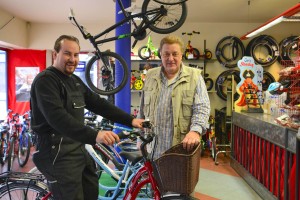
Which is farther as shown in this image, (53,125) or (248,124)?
(248,124)

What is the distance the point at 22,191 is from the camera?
2027 mm

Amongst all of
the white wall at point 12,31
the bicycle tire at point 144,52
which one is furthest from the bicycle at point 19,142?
the bicycle tire at point 144,52

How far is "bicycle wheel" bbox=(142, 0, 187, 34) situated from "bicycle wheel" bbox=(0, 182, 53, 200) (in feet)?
7.80

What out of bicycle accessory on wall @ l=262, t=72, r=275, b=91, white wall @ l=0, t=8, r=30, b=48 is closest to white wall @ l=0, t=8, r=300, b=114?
white wall @ l=0, t=8, r=30, b=48

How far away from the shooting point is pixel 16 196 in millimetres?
2051

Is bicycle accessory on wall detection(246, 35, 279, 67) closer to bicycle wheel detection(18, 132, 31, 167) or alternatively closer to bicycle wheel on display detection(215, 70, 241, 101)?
bicycle wheel on display detection(215, 70, 241, 101)

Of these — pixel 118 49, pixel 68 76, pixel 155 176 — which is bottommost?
pixel 155 176

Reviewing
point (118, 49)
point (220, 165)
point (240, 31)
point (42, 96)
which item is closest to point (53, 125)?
point (42, 96)

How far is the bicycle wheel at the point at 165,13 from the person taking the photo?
3422 mm

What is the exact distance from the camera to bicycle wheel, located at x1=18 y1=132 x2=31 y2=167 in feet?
16.2

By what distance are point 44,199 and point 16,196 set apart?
0.29 metres

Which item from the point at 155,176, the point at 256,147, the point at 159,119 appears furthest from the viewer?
the point at 256,147

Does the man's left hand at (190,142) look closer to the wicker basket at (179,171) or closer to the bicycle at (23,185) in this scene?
the wicker basket at (179,171)

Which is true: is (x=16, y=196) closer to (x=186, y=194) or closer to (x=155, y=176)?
(x=155, y=176)
